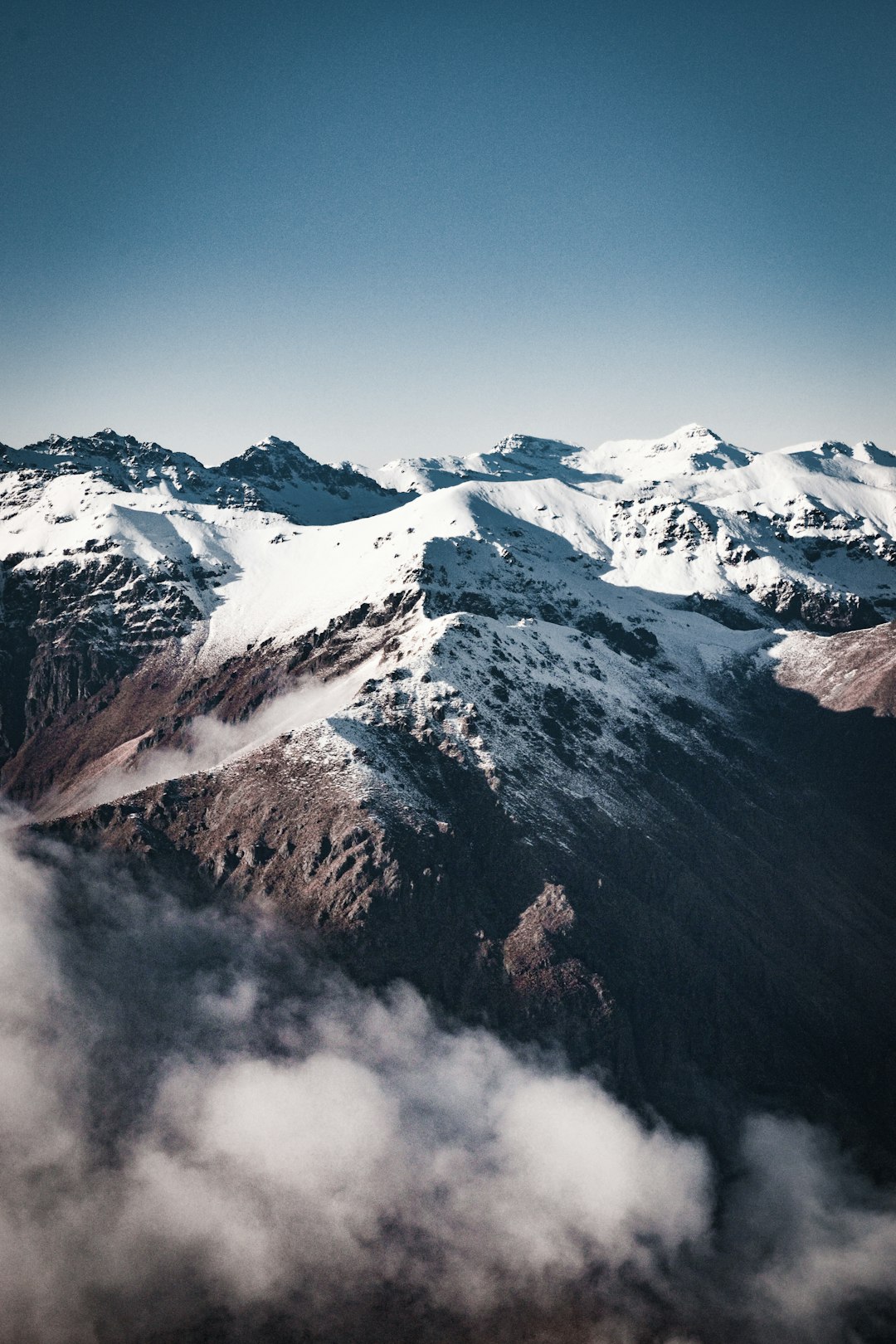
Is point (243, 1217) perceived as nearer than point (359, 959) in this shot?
Yes

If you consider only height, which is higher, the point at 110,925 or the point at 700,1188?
the point at 110,925

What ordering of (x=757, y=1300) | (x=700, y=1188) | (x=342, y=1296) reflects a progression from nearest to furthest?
(x=342, y=1296), (x=757, y=1300), (x=700, y=1188)

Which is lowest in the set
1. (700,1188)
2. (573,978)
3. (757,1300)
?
(757,1300)

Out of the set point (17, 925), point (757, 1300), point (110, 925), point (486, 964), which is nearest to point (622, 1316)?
point (757, 1300)

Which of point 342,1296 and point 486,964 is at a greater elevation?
point 486,964

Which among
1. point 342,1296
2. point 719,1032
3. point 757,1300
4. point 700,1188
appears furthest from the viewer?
point 719,1032

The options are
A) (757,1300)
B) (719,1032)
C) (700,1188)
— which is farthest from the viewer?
(719,1032)

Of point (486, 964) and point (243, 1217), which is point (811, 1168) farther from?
point (243, 1217)

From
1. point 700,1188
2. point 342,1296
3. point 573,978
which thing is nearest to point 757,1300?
point 700,1188

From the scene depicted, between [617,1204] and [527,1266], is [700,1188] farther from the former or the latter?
[527,1266]
